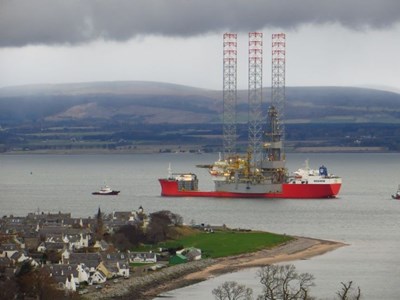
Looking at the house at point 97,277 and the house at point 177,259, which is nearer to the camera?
the house at point 97,277

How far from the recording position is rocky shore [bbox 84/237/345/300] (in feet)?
112

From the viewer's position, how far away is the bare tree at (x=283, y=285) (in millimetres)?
29578

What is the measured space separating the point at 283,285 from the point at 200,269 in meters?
9.67

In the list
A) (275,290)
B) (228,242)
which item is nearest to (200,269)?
(275,290)

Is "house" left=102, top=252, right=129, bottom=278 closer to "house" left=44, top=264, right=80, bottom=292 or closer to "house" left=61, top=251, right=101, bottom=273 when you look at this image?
"house" left=61, top=251, right=101, bottom=273

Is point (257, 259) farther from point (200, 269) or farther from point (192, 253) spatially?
point (200, 269)

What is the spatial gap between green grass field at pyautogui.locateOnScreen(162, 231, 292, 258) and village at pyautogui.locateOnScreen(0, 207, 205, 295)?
1066mm

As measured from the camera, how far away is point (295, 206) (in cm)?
7319

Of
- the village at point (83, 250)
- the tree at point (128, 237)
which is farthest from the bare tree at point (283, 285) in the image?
the tree at point (128, 237)

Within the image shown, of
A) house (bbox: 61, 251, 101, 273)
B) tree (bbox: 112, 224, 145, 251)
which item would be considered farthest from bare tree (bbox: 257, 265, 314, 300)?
tree (bbox: 112, 224, 145, 251)

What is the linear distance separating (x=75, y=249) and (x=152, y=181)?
6747cm

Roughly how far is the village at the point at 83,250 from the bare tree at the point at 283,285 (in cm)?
398

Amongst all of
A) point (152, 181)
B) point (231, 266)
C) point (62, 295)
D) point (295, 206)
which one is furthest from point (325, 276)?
point (152, 181)

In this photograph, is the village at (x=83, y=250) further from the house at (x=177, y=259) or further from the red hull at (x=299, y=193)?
the red hull at (x=299, y=193)
